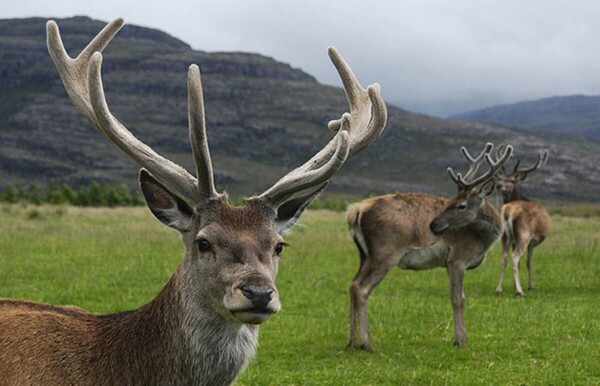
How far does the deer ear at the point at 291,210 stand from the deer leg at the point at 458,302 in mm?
5546

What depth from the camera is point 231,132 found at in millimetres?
150250

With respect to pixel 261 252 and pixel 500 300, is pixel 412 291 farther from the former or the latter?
pixel 261 252

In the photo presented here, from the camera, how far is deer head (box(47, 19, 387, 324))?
426 centimetres

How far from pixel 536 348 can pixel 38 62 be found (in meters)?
177

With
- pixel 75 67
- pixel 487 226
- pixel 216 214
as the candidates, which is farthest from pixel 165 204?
pixel 487 226

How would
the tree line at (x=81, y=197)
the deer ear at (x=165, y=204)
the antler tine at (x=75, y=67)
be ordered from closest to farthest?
the deer ear at (x=165, y=204)
the antler tine at (x=75, y=67)
the tree line at (x=81, y=197)

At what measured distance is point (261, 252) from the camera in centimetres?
447

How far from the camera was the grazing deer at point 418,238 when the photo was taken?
982cm

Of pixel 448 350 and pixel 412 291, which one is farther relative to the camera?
pixel 412 291

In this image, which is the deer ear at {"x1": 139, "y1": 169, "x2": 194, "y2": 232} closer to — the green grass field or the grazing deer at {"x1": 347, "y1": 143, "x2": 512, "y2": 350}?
the green grass field

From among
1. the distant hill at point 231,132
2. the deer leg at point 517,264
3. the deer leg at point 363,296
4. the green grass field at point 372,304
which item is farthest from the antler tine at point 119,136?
the distant hill at point 231,132

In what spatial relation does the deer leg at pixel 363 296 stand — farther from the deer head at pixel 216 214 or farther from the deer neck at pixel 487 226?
the deer head at pixel 216 214

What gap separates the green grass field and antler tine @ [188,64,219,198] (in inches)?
27.5

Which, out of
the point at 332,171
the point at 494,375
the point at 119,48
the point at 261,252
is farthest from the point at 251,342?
the point at 119,48
